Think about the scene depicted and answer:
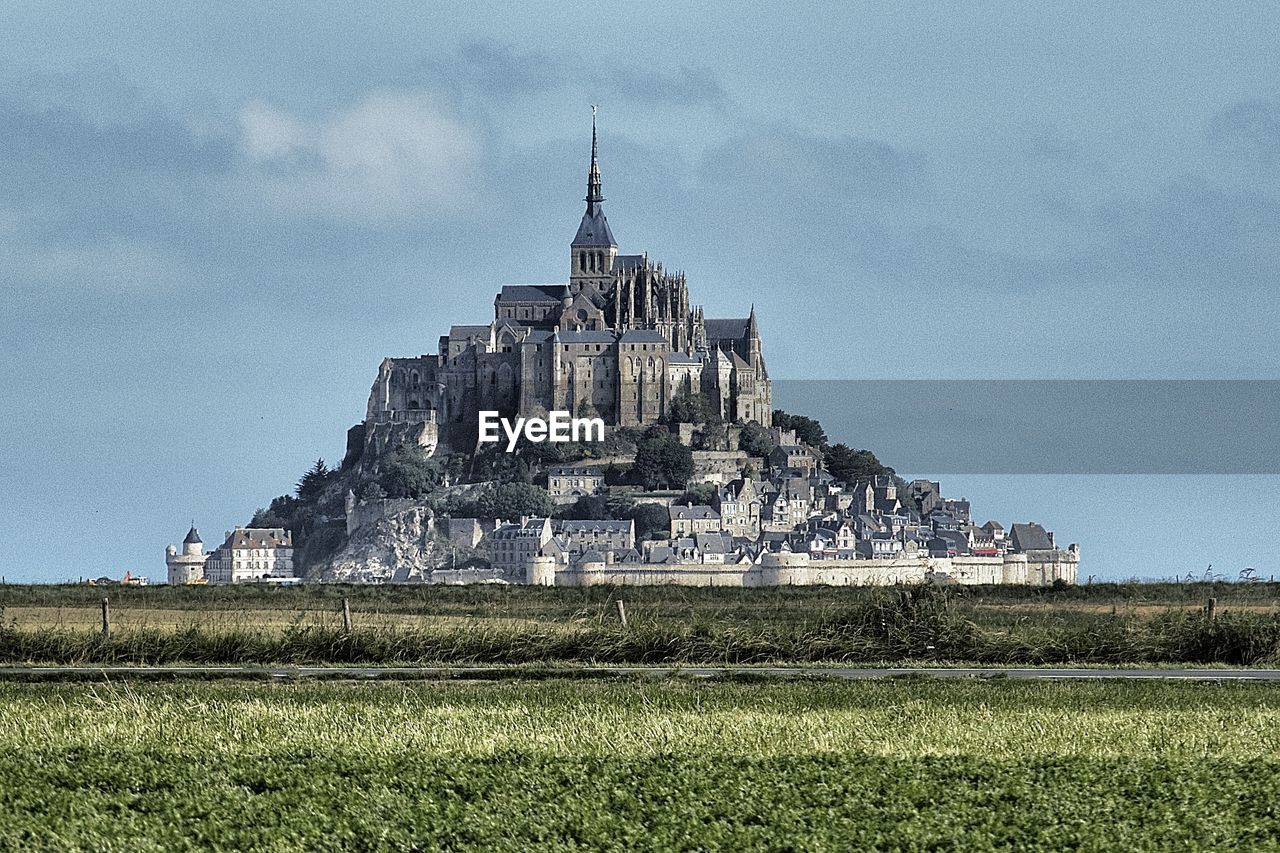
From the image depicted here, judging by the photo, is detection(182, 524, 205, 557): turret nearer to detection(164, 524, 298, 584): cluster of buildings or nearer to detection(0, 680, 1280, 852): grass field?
detection(164, 524, 298, 584): cluster of buildings

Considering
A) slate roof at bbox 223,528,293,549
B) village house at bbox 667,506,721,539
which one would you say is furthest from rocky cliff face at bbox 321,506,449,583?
village house at bbox 667,506,721,539

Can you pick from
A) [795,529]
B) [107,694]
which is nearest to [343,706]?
[107,694]

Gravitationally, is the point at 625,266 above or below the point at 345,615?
above

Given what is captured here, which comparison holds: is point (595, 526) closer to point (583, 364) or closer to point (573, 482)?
point (573, 482)

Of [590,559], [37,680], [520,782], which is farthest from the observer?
[590,559]

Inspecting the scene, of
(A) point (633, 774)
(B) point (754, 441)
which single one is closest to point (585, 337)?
(B) point (754, 441)

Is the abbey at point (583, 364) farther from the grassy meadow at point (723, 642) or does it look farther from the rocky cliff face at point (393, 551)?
the grassy meadow at point (723, 642)

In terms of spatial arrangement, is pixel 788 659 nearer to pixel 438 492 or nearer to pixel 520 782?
pixel 520 782
